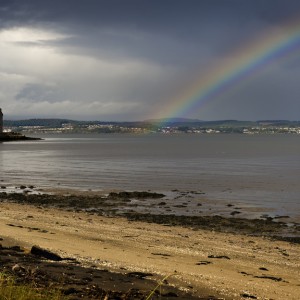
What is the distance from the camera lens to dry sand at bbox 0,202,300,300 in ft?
43.2

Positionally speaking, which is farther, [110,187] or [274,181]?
[274,181]

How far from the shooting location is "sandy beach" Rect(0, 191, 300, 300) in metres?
13.1

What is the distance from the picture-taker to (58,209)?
3353 cm

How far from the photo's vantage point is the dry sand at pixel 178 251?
13166mm

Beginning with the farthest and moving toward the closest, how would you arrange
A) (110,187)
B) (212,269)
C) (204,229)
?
(110,187) < (204,229) < (212,269)

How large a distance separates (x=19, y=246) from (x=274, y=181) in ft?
144

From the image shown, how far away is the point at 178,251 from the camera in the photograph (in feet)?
60.4

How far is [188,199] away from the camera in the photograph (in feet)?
130

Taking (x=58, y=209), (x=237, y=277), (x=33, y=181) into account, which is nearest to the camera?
(x=237, y=277)

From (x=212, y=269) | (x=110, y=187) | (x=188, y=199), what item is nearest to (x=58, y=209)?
(x=188, y=199)

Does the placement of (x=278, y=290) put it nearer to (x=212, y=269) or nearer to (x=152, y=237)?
(x=212, y=269)

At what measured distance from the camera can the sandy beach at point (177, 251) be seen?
13.1 metres

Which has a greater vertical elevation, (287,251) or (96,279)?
(96,279)

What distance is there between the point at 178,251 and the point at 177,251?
0.14ft
